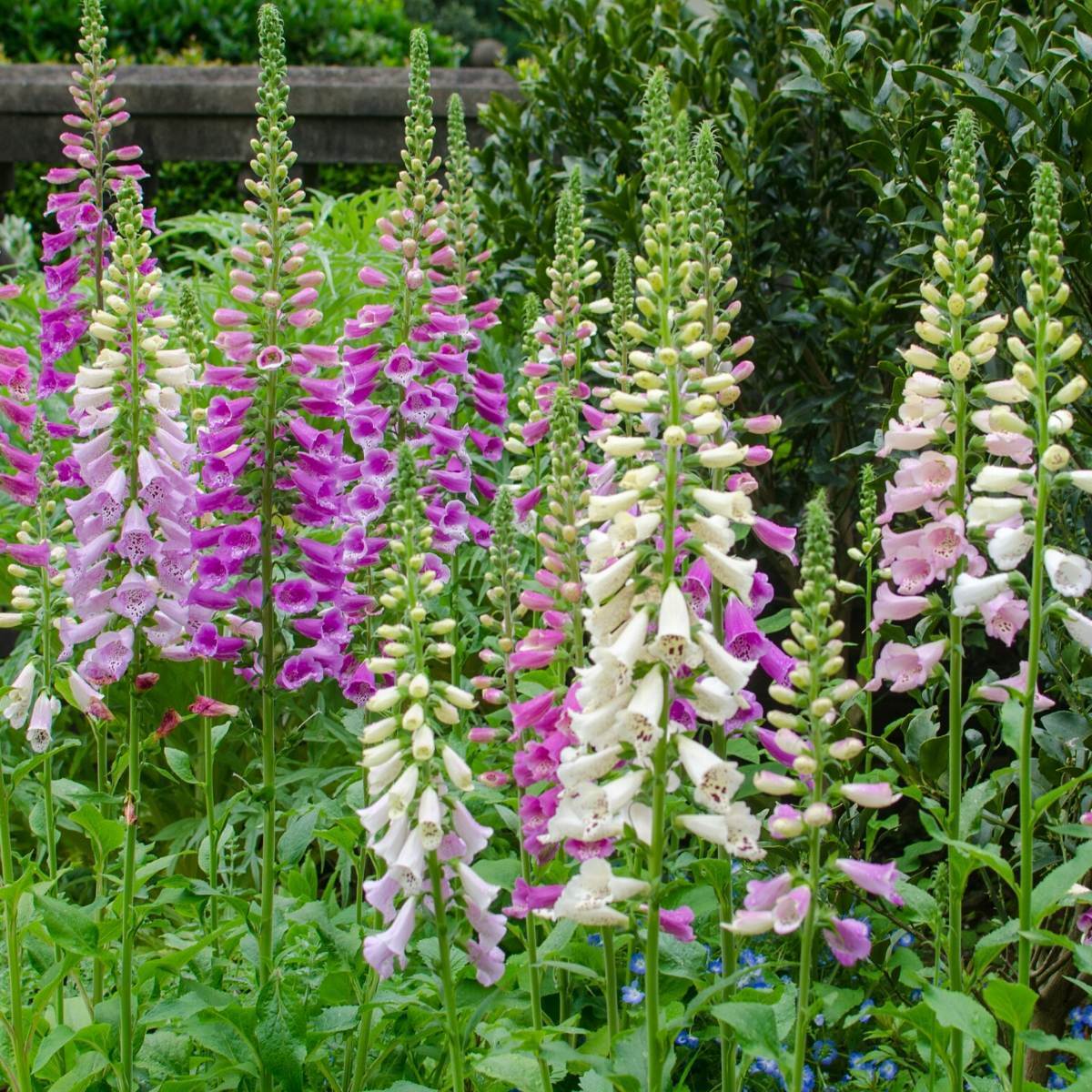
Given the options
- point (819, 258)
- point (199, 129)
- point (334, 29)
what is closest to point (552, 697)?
point (819, 258)

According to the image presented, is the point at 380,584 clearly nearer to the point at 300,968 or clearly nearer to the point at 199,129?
the point at 300,968

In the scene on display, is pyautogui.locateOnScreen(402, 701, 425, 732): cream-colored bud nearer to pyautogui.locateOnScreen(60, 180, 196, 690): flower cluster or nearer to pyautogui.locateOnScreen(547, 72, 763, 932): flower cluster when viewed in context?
pyautogui.locateOnScreen(547, 72, 763, 932): flower cluster

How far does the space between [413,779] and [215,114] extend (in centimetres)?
900

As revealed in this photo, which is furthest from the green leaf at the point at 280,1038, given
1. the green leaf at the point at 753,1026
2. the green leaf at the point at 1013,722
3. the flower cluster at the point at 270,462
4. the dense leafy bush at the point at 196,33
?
the dense leafy bush at the point at 196,33

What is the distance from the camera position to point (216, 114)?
412 inches

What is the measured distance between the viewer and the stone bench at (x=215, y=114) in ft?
34.2

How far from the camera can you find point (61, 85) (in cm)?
1047

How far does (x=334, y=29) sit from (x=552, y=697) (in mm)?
12868

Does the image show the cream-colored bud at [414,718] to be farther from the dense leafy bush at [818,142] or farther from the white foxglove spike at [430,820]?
the dense leafy bush at [818,142]

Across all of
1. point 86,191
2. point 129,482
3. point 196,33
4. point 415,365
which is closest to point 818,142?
point 415,365

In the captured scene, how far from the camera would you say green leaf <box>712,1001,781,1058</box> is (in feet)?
7.62

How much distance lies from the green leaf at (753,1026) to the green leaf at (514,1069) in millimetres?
482

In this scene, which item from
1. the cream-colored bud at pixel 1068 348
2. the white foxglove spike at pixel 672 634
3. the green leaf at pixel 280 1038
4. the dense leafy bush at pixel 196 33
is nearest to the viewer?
the white foxglove spike at pixel 672 634

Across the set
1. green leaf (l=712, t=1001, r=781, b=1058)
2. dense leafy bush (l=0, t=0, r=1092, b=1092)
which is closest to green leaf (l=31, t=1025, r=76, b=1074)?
dense leafy bush (l=0, t=0, r=1092, b=1092)
